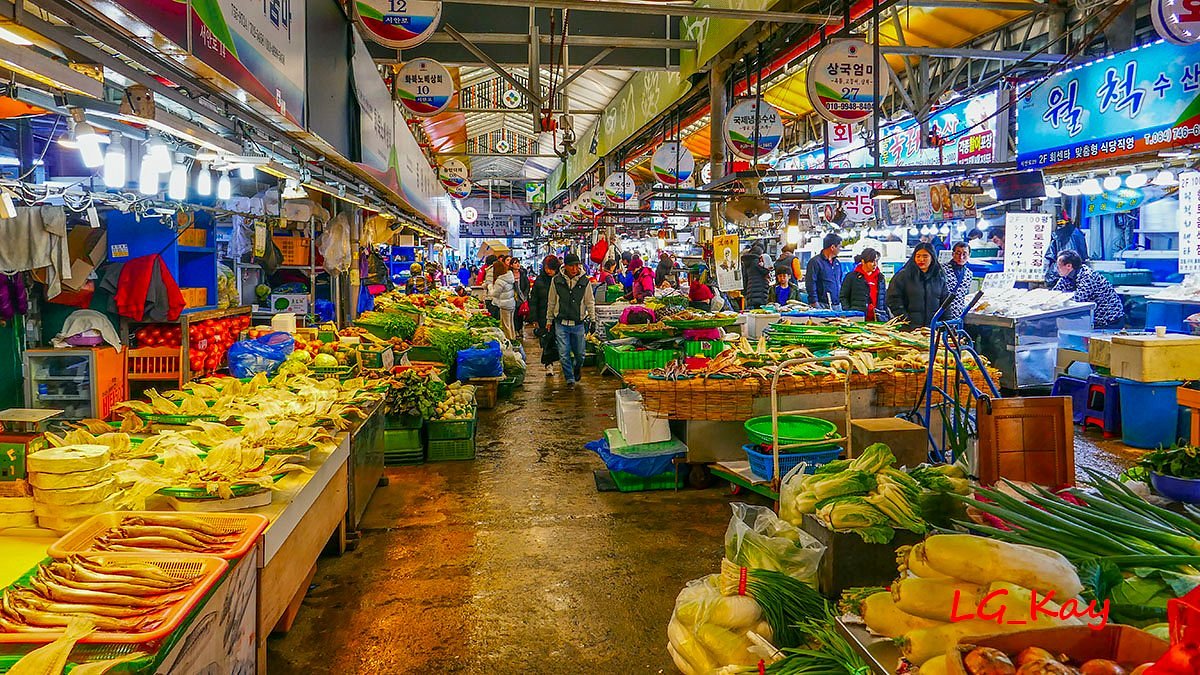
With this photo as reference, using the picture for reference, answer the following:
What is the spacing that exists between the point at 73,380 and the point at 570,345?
21.5 ft

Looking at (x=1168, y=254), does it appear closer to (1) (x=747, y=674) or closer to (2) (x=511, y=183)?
(1) (x=747, y=674)

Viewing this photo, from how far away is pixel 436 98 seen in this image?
7816 mm

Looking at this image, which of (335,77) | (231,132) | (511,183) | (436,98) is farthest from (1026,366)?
(511,183)

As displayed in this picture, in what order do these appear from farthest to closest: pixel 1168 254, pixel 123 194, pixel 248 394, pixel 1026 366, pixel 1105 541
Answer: pixel 1168 254, pixel 1026 366, pixel 123 194, pixel 248 394, pixel 1105 541

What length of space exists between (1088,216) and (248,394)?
1541cm

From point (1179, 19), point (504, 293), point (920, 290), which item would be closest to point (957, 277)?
point (920, 290)

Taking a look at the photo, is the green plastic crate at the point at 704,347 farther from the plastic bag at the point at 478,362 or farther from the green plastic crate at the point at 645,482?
the green plastic crate at the point at 645,482

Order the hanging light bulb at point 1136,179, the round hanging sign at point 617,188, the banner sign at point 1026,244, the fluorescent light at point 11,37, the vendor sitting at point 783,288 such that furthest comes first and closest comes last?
the vendor sitting at point 783,288 < the round hanging sign at point 617,188 < the banner sign at point 1026,244 < the hanging light bulb at point 1136,179 < the fluorescent light at point 11,37

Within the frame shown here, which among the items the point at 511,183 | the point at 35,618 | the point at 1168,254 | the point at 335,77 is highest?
the point at 511,183

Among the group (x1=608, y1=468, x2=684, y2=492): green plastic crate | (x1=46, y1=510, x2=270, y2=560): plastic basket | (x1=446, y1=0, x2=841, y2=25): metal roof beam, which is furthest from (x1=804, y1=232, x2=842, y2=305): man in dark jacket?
(x1=46, y1=510, x2=270, y2=560): plastic basket

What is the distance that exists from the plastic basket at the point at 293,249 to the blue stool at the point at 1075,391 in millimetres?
10452

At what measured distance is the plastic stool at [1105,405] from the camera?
8.47m

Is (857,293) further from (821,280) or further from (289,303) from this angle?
(289,303)

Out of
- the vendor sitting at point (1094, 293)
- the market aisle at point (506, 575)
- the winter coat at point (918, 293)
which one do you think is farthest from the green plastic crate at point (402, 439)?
the vendor sitting at point (1094, 293)
